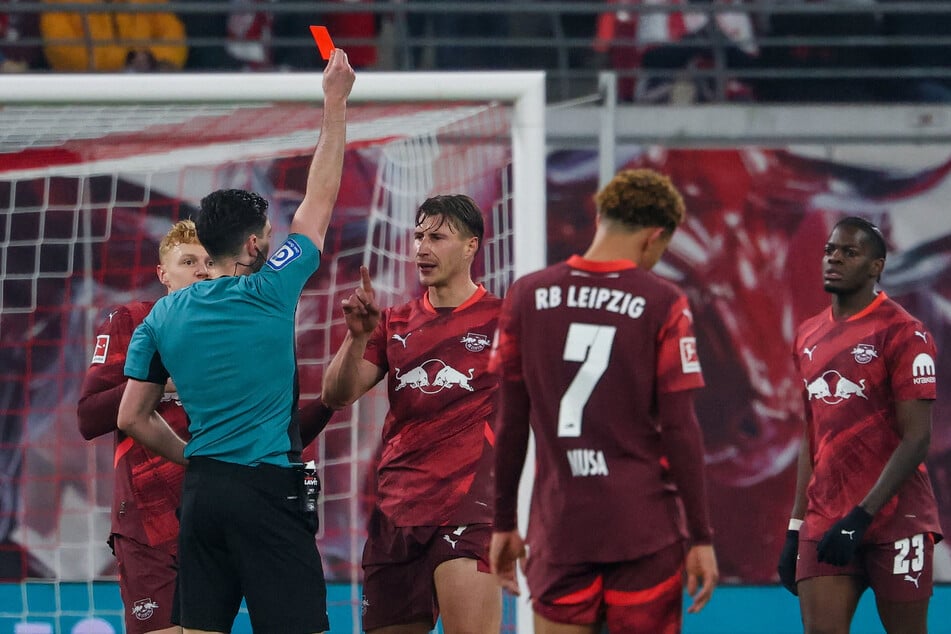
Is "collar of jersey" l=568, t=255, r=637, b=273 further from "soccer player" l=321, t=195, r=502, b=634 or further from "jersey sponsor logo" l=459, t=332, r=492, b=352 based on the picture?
"jersey sponsor logo" l=459, t=332, r=492, b=352

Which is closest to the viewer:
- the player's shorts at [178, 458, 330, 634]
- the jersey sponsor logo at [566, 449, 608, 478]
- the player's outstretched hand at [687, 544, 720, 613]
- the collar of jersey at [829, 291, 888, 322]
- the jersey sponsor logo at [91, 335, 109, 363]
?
the player's outstretched hand at [687, 544, 720, 613]

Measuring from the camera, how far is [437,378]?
4762mm

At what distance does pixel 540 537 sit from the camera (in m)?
3.74

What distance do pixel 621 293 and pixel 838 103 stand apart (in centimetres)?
636

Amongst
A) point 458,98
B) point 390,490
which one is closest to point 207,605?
point 390,490

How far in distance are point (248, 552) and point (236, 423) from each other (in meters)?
0.37

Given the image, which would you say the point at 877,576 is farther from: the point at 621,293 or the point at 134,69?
the point at 134,69

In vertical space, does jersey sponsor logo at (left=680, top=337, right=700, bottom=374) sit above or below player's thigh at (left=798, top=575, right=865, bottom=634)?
above

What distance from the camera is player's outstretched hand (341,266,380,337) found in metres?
4.44

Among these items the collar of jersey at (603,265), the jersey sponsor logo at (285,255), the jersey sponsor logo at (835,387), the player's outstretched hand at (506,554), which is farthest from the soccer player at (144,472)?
the jersey sponsor logo at (835,387)

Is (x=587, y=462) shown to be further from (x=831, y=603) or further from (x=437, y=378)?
(x=831, y=603)

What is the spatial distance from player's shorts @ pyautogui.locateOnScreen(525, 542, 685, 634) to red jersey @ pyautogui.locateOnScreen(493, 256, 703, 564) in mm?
42

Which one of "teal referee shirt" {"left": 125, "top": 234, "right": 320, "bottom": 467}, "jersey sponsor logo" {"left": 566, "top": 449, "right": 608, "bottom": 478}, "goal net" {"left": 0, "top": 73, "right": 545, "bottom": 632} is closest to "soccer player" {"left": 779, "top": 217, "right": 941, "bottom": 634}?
"jersey sponsor logo" {"left": 566, "top": 449, "right": 608, "bottom": 478}

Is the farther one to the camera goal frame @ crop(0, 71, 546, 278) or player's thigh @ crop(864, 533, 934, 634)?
goal frame @ crop(0, 71, 546, 278)
